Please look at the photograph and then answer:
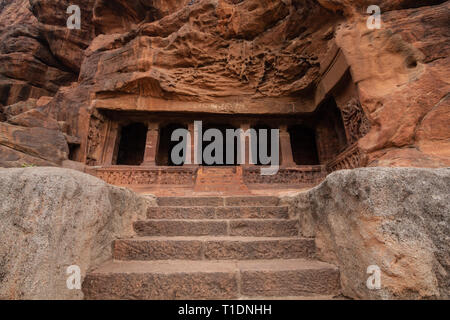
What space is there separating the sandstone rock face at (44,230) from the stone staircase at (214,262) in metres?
0.29

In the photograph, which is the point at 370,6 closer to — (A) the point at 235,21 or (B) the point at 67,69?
(A) the point at 235,21

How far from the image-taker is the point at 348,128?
6.95 metres

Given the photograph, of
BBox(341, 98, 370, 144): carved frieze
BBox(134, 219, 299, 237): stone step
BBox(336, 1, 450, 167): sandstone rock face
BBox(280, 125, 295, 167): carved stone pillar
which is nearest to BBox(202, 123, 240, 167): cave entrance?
BBox(280, 125, 295, 167): carved stone pillar

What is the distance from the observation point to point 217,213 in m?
2.90

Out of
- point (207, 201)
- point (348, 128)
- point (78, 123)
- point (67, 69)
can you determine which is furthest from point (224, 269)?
point (67, 69)

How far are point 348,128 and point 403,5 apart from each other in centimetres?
343

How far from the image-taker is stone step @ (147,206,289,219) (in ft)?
9.41

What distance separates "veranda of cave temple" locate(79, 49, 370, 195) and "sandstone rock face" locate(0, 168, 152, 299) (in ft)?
13.8

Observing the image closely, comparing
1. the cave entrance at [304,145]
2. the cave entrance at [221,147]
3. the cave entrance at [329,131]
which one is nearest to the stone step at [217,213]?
the cave entrance at [329,131]

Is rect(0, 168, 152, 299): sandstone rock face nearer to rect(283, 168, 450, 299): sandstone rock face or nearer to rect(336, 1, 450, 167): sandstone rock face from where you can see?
rect(283, 168, 450, 299): sandstone rock face

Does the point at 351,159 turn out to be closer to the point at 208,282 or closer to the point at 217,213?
the point at 217,213

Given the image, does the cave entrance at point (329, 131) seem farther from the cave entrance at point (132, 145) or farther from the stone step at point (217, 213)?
the cave entrance at point (132, 145)

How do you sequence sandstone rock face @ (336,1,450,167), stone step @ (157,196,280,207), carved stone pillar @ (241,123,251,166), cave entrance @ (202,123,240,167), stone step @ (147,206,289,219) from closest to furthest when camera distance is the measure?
stone step @ (147,206,289,219) < stone step @ (157,196,280,207) < sandstone rock face @ (336,1,450,167) < carved stone pillar @ (241,123,251,166) < cave entrance @ (202,123,240,167)

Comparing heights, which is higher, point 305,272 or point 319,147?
point 319,147
